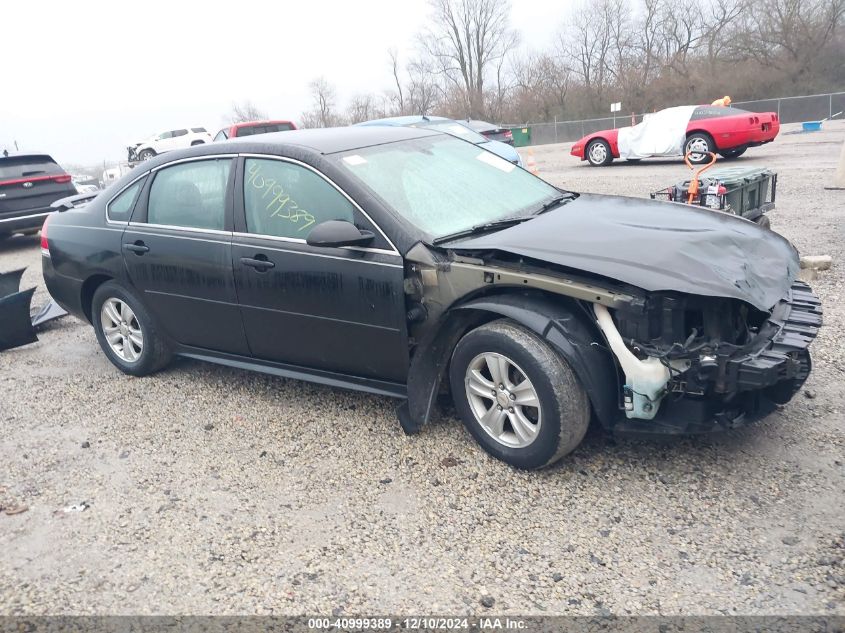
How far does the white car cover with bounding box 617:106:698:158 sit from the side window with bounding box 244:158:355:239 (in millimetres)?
14086

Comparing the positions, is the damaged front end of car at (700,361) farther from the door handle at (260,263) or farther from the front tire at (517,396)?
the door handle at (260,263)

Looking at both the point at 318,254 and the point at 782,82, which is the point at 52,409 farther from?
the point at 782,82

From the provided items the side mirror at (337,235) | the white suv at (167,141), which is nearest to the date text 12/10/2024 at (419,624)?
the side mirror at (337,235)

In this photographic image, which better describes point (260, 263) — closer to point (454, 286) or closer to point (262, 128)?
point (454, 286)

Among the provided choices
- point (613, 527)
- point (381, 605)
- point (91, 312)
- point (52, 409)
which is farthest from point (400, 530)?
point (91, 312)

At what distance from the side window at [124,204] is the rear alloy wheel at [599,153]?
14.9 m

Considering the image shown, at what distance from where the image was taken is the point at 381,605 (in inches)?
111

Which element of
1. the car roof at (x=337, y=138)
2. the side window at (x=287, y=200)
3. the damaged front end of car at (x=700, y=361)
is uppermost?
the car roof at (x=337, y=138)

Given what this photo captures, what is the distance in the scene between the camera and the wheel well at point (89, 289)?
5.44 meters

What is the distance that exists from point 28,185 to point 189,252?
348 inches

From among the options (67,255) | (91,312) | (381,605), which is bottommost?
(381,605)

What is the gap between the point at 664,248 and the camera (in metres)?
3.43

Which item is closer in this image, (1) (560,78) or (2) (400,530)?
(2) (400,530)

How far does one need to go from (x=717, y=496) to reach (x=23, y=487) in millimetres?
3546
